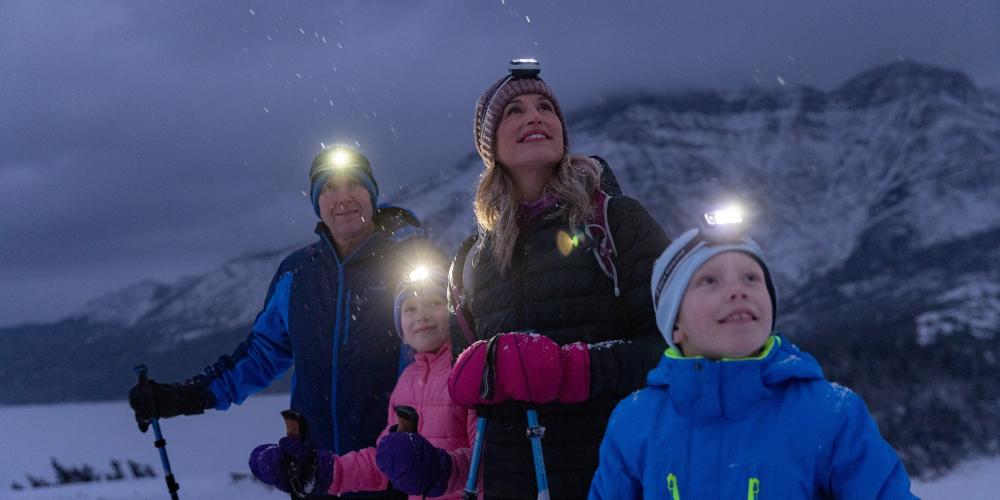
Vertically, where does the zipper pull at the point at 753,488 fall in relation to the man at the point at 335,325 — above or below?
below

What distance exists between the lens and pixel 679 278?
2.15 metres

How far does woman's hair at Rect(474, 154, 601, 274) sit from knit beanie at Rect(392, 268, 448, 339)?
854 millimetres

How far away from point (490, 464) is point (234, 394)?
275cm

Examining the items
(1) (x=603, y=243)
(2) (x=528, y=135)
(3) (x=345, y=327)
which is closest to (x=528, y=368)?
(1) (x=603, y=243)

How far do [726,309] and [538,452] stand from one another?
0.95m

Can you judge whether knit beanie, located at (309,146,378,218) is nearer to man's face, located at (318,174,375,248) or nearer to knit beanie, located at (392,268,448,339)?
man's face, located at (318,174,375,248)

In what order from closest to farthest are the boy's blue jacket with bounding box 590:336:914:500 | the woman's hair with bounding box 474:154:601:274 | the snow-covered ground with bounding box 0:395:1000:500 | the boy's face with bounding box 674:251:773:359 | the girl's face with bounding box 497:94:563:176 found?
the boy's blue jacket with bounding box 590:336:914:500 < the boy's face with bounding box 674:251:773:359 < the woman's hair with bounding box 474:154:601:274 < the girl's face with bounding box 497:94:563:176 < the snow-covered ground with bounding box 0:395:1000:500

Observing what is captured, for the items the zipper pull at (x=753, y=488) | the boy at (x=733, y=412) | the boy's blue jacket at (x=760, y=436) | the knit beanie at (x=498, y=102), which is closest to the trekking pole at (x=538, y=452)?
the boy at (x=733, y=412)

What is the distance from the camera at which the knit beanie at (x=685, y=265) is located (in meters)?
2.10

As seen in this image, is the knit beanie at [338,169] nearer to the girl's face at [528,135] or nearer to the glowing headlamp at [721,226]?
the girl's face at [528,135]

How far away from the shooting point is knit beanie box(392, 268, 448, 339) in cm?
401

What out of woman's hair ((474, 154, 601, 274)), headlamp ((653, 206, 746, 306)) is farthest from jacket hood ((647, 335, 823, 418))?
woman's hair ((474, 154, 601, 274))

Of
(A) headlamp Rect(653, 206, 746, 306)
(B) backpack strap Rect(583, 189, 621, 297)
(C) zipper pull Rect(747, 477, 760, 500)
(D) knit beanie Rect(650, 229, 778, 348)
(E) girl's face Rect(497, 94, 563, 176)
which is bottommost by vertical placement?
(C) zipper pull Rect(747, 477, 760, 500)

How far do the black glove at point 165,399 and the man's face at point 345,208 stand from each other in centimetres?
141
